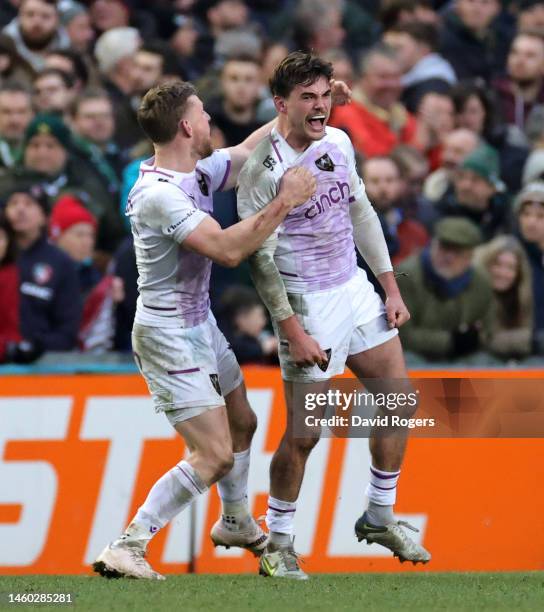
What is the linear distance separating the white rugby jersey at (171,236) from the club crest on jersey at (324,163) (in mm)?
524

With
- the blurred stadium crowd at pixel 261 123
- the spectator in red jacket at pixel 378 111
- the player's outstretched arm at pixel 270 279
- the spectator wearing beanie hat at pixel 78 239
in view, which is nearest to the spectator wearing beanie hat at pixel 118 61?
the blurred stadium crowd at pixel 261 123

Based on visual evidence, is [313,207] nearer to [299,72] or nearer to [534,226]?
[299,72]

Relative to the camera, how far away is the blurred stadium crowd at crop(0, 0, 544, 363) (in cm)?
1097

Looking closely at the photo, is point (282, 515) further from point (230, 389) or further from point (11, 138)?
point (11, 138)

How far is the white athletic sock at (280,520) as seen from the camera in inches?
341

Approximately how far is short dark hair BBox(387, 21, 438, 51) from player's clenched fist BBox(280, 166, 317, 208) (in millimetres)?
7354

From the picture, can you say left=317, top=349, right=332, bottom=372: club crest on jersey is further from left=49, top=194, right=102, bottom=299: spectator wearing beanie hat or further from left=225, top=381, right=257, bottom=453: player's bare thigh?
left=49, top=194, right=102, bottom=299: spectator wearing beanie hat

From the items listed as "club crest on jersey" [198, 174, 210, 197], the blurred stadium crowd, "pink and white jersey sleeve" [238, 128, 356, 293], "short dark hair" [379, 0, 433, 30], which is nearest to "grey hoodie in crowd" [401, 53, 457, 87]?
the blurred stadium crowd

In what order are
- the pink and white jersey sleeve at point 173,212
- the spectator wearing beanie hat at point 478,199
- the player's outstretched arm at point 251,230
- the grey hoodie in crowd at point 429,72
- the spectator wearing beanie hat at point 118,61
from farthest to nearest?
the grey hoodie in crowd at point 429,72, the spectator wearing beanie hat at point 118,61, the spectator wearing beanie hat at point 478,199, the pink and white jersey sleeve at point 173,212, the player's outstretched arm at point 251,230

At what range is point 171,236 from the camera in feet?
27.0

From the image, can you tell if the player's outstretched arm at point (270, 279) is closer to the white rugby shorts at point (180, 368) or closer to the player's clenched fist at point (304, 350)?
the player's clenched fist at point (304, 350)

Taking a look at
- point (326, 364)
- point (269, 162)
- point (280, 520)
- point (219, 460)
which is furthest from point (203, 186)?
point (280, 520)

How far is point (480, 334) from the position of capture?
1104 cm

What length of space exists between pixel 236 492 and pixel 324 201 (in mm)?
1672
